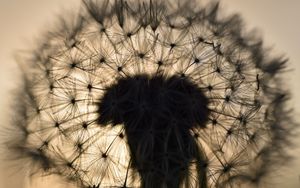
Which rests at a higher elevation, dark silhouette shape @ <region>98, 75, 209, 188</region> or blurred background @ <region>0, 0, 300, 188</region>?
blurred background @ <region>0, 0, 300, 188</region>

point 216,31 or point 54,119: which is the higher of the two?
point 216,31

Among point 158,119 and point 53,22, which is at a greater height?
point 53,22

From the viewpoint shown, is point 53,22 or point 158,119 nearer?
point 158,119

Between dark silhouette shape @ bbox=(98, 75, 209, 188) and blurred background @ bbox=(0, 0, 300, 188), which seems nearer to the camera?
dark silhouette shape @ bbox=(98, 75, 209, 188)

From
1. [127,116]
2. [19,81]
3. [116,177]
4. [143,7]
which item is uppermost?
[143,7]

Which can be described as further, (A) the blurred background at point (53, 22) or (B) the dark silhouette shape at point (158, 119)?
(A) the blurred background at point (53, 22)

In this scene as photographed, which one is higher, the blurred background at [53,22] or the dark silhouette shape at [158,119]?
the blurred background at [53,22]


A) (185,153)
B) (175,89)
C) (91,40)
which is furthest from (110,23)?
(185,153)

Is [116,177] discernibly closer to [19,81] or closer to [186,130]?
[186,130]
